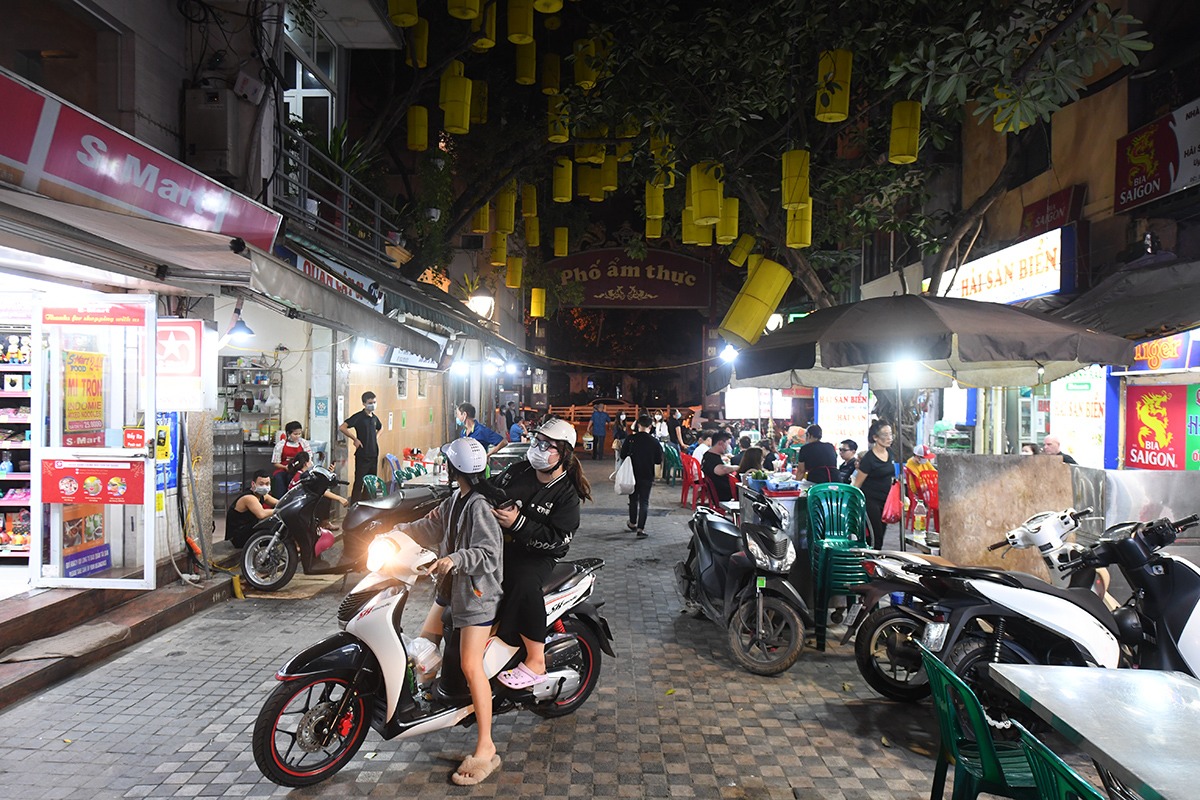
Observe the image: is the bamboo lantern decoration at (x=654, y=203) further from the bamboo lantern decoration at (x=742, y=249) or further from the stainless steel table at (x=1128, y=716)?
the stainless steel table at (x=1128, y=716)

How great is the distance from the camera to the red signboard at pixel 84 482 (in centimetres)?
667

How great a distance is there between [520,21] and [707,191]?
3140 millimetres

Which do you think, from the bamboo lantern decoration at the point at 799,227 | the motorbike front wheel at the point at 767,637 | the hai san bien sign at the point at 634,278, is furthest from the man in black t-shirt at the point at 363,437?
the hai san bien sign at the point at 634,278

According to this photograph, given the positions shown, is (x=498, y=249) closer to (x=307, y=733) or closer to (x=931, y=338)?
(x=931, y=338)

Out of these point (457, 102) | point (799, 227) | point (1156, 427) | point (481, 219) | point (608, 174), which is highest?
point (457, 102)

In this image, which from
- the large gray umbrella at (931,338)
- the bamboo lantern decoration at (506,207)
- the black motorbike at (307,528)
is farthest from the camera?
the bamboo lantern decoration at (506,207)

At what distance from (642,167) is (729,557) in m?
7.25

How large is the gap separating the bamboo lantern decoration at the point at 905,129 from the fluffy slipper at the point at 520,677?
668cm

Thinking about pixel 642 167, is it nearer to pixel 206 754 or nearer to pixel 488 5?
pixel 488 5

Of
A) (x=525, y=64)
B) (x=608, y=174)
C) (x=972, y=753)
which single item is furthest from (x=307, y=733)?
(x=608, y=174)

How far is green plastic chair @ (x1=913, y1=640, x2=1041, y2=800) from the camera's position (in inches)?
109

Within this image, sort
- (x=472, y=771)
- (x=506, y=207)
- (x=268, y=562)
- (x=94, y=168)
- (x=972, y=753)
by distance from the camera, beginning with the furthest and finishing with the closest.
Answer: (x=506, y=207), (x=268, y=562), (x=94, y=168), (x=472, y=771), (x=972, y=753)

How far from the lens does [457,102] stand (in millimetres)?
10391

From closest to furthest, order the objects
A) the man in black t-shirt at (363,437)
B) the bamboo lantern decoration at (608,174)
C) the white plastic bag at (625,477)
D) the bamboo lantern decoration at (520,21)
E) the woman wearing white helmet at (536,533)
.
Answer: the woman wearing white helmet at (536,533)
the bamboo lantern decoration at (520,21)
the man in black t-shirt at (363,437)
the white plastic bag at (625,477)
the bamboo lantern decoration at (608,174)
